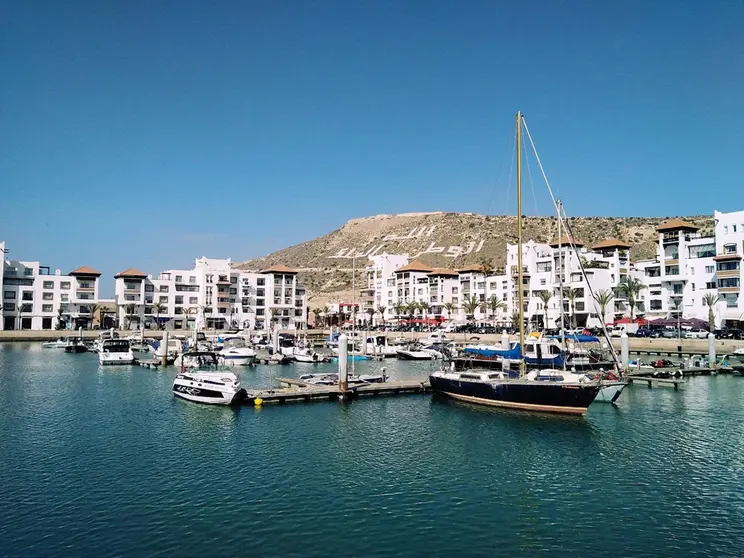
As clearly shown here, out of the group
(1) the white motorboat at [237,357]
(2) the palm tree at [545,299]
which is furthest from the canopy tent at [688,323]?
(1) the white motorboat at [237,357]

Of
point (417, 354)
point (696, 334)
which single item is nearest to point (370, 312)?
point (417, 354)

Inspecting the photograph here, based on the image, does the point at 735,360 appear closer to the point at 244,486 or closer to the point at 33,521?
the point at 244,486

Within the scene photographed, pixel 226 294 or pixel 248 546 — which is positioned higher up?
pixel 226 294

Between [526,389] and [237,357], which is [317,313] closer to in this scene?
[237,357]

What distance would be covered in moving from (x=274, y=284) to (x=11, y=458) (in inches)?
4672

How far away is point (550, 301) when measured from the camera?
121500 millimetres

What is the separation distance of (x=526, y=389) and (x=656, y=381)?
2245cm

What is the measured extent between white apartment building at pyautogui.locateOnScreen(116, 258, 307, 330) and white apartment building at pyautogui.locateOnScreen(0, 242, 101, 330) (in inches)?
289

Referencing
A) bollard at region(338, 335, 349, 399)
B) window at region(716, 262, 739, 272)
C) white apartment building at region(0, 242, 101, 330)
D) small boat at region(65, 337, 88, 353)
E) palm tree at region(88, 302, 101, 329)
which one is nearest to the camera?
bollard at region(338, 335, 349, 399)

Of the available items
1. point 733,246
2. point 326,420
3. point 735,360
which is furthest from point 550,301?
point 326,420

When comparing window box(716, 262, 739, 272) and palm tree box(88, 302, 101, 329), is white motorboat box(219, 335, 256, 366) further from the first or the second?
window box(716, 262, 739, 272)

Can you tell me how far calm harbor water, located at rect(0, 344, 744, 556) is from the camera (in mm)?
21250

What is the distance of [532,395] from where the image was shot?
42.6 meters

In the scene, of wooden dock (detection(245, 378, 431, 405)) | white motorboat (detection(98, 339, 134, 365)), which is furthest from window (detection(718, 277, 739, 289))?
white motorboat (detection(98, 339, 134, 365))
